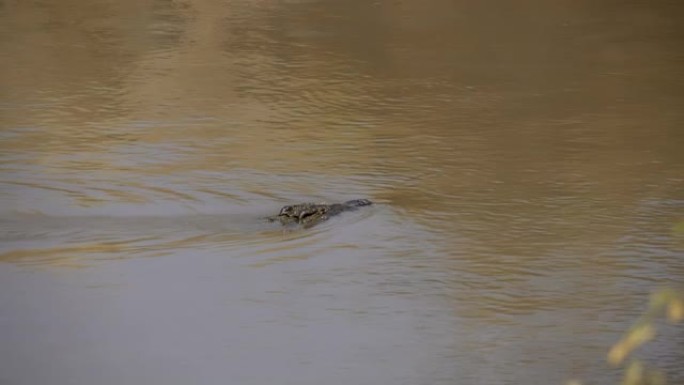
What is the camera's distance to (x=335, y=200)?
5965 millimetres

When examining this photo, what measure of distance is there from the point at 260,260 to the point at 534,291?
43.7 inches

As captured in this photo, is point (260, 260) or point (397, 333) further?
point (260, 260)

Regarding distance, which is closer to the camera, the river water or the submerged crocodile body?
the river water

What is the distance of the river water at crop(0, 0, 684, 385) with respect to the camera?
167 inches

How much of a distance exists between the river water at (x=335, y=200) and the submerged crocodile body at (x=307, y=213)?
0.21ft

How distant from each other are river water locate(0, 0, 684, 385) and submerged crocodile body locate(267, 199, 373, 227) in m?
0.07

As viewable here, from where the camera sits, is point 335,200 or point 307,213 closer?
point 307,213

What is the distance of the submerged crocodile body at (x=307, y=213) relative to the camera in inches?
218

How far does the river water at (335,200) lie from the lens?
167 inches

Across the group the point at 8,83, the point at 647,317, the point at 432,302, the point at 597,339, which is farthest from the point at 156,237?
the point at 647,317

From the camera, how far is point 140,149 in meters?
6.89

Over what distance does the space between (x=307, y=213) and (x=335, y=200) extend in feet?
1.40

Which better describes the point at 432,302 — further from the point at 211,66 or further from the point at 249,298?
the point at 211,66

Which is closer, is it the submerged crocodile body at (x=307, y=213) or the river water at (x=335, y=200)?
the river water at (x=335, y=200)
